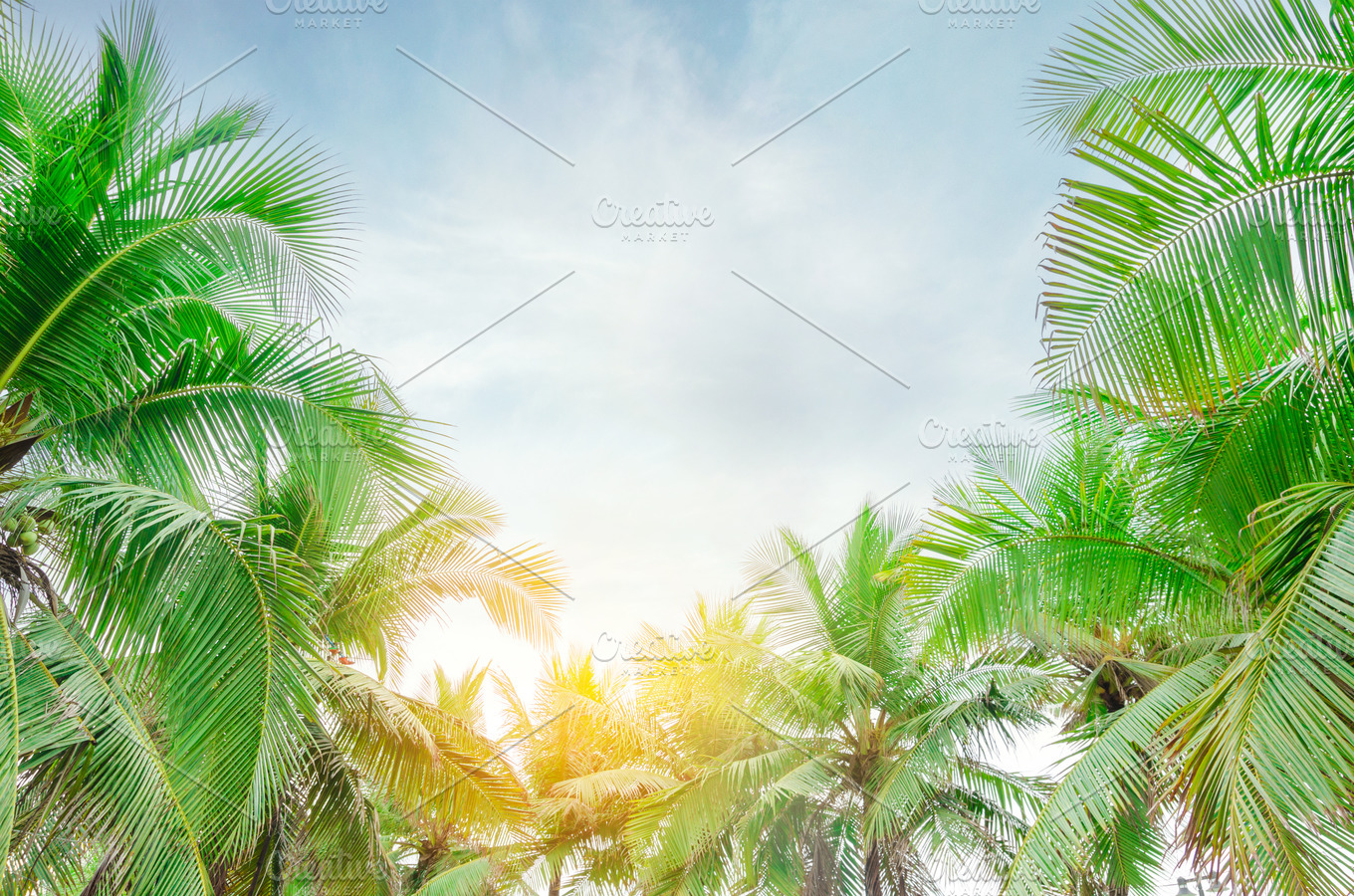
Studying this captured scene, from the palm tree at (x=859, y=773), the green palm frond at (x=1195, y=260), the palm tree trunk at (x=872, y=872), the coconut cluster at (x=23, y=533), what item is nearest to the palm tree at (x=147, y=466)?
the coconut cluster at (x=23, y=533)

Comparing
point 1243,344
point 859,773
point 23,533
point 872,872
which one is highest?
point 1243,344

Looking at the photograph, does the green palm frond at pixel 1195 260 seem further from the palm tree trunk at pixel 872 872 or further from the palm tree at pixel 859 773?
the palm tree trunk at pixel 872 872

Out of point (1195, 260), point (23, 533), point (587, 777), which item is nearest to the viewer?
point (1195, 260)

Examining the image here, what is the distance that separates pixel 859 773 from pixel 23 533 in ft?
32.5

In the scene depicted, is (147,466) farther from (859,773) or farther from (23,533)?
(859,773)

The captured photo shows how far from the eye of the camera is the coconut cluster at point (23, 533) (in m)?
5.29

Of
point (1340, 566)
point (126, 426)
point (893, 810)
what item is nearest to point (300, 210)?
point (126, 426)

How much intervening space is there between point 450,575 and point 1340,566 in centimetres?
844

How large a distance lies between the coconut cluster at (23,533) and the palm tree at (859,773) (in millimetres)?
7911

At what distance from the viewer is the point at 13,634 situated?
5172 mm

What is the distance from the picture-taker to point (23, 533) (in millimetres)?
5402

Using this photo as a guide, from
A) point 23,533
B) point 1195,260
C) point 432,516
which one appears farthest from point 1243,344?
point 23,533

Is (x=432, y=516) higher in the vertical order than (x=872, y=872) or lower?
higher

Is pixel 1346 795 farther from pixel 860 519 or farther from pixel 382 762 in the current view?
pixel 860 519
